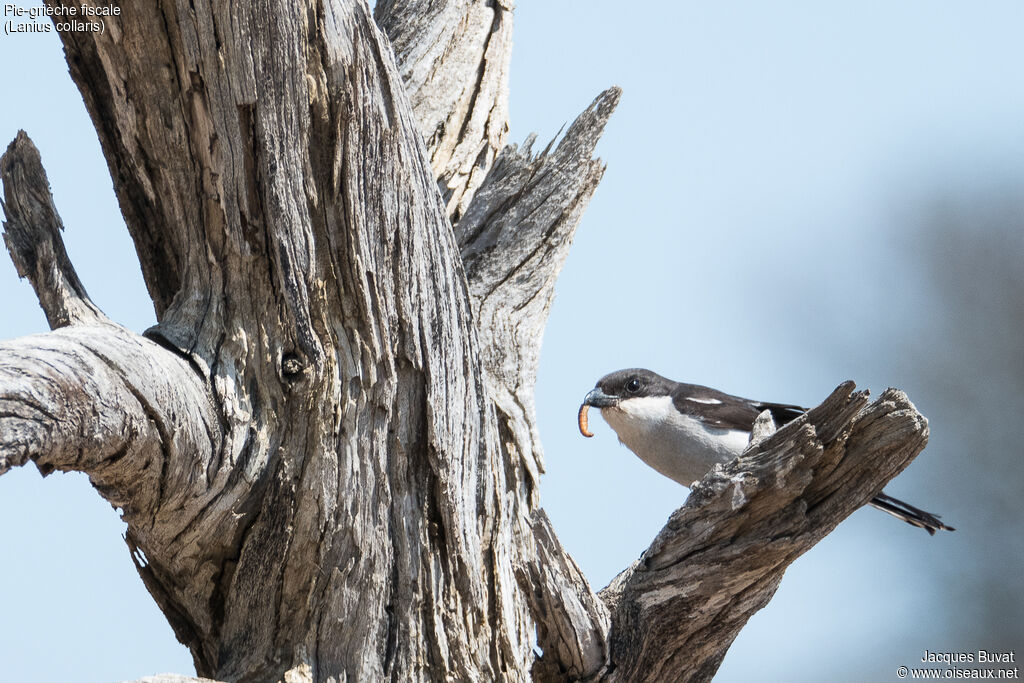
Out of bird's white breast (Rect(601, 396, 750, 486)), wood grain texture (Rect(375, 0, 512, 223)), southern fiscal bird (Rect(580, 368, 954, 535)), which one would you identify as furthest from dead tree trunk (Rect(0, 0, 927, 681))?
bird's white breast (Rect(601, 396, 750, 486))

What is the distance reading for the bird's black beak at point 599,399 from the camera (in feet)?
24.5

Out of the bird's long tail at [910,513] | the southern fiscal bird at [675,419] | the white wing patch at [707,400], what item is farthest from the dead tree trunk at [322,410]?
the white wing patch at [707,400]

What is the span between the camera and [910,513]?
5410mm

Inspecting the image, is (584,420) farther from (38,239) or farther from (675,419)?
(38,239)

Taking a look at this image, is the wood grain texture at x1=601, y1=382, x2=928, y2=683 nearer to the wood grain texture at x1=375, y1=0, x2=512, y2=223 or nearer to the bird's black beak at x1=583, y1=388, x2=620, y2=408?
the wood grain texture at x1=375, y1=0, x2=512, y2=223

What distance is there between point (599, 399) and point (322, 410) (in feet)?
15.9

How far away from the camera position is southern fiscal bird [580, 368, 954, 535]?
266 inches

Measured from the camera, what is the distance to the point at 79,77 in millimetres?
2992

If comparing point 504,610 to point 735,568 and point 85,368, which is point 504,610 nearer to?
point 735,568

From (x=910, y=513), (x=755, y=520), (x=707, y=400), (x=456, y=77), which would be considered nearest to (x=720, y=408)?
(x=707, y=400)

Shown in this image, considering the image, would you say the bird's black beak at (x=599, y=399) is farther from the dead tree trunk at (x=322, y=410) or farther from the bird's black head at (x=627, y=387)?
the dead tree trunk at (x=322, y=410)

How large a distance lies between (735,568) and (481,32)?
2747 mm

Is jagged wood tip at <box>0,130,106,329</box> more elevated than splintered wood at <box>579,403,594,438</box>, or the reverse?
splintered wood at <box>579,403,594,438</box>

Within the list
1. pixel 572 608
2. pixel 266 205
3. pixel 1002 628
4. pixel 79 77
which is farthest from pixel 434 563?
pixel 1002 628
